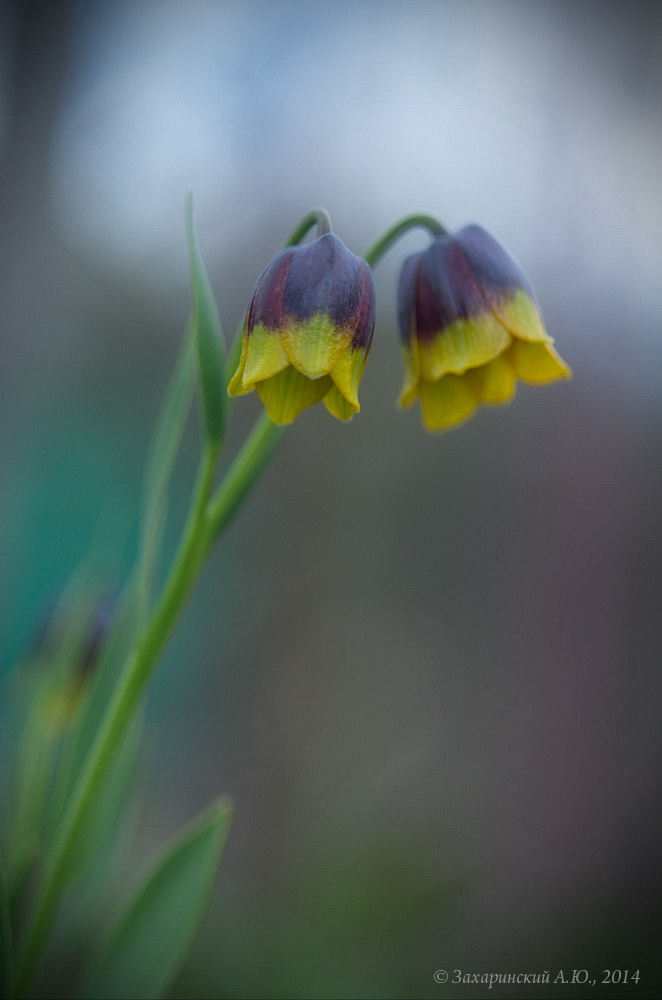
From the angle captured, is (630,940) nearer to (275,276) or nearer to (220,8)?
(275,276)

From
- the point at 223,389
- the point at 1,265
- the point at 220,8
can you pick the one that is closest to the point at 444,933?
the point at 223,389

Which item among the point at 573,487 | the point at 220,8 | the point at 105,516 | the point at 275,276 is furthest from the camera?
the point at 220,8

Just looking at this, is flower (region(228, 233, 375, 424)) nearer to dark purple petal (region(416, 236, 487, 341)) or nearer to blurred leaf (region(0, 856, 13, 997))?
dark purple petal (region(416, 236, 487, 341))

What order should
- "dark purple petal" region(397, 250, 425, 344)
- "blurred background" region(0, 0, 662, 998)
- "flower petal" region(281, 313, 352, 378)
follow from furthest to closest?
"blurred background" region(0, 0, 662, 998), "dark purple petal" region(397, 250, 425, 344), "flower petal" region(281, 313, 352, 378)

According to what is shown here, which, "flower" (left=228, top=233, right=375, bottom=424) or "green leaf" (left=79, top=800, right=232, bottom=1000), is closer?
"flower" (left=228, top=233, right=375, bottom=424)

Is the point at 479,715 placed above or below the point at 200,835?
below

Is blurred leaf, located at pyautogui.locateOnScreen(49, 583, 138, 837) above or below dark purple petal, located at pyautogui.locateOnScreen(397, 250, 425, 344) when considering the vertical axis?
below

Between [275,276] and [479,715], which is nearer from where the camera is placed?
[275,276]

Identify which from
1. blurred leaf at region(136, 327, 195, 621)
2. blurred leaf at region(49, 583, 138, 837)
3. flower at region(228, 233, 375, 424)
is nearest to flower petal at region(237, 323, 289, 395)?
flower at region(228, 233, 375, 424)

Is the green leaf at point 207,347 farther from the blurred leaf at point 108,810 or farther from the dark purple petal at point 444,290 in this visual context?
the blurred leaf at point 108,810
